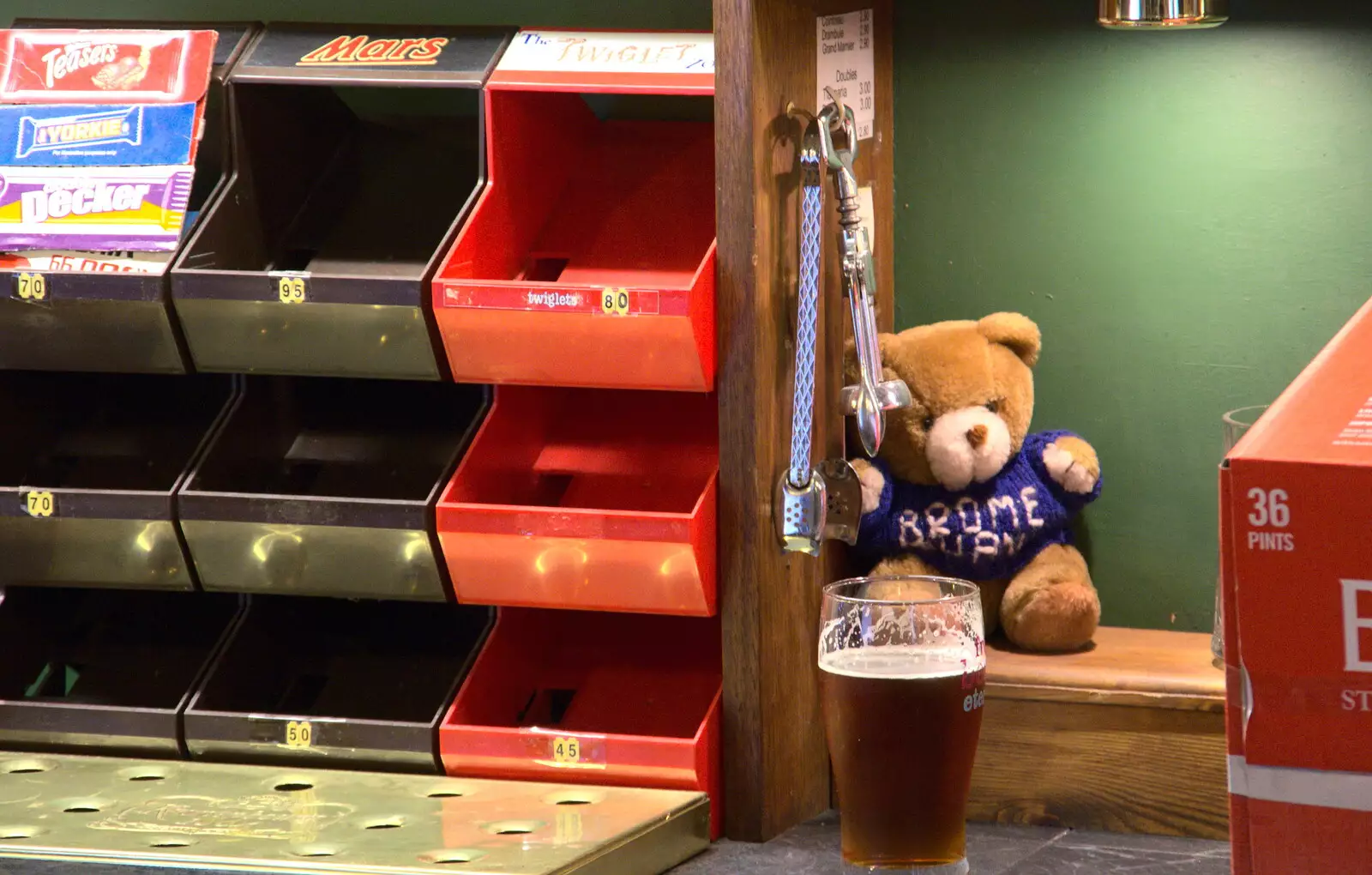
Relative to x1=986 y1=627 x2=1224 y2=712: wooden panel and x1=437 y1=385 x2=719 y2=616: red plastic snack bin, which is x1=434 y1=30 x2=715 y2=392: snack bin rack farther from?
x1=986 y1=627 x2=1224 y2=712: wooden panel

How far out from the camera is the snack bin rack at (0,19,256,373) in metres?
1.65

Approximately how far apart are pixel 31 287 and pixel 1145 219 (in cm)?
119

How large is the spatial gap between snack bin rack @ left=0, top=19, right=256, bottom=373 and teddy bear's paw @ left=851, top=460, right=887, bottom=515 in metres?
0.70

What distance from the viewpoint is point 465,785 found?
1.61 m

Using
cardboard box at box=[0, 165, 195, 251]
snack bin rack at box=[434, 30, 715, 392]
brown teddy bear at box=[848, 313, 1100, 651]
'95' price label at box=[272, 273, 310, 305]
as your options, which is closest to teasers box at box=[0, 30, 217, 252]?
cardboard box at box=[0, 165, 195, 251]

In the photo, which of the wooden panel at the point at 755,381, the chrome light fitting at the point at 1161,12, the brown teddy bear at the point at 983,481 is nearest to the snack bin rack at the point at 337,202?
the wooden panel at the point at 755,381

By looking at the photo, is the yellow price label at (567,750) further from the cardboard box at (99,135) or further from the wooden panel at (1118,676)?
the cardboard box at (99,135)

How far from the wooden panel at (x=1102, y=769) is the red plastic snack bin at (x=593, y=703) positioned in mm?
288

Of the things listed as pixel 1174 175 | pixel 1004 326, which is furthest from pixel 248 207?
pixel 1174 175

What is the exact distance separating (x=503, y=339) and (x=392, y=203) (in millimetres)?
415

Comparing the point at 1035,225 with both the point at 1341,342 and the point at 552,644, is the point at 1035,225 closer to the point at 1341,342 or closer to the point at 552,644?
the point at 552,644

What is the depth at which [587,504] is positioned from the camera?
1818 mm

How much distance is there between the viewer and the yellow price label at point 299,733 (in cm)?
169

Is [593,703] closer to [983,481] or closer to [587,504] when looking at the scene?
[587,504]
